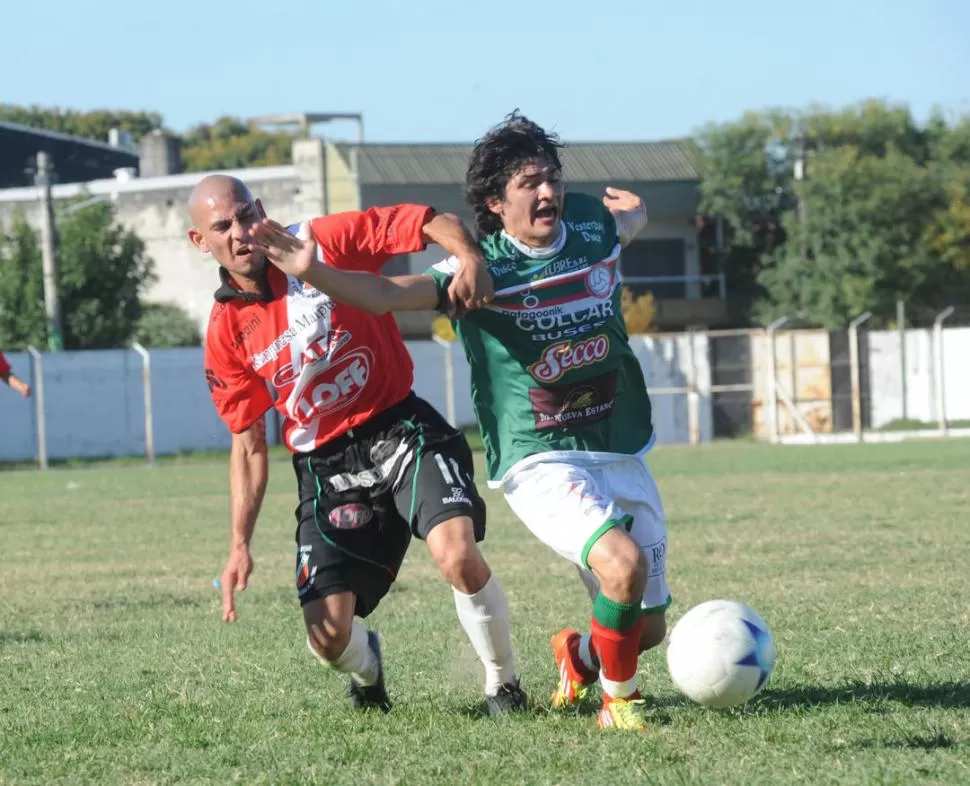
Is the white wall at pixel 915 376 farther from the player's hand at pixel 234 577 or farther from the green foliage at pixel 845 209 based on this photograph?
the player's hand at pixel 234 577

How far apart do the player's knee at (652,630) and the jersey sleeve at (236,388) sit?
1569mm

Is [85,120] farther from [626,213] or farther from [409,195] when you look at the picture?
[626,213]

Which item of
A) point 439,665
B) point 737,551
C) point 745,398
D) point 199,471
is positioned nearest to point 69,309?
point 199,471

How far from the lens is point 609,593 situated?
17.4 feet

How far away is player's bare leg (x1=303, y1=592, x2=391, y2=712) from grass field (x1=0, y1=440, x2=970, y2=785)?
115 millimetres

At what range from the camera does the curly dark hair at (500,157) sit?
18.2 ft

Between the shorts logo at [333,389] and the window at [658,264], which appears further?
the window at [658,264]

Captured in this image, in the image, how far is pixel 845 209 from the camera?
4328cm

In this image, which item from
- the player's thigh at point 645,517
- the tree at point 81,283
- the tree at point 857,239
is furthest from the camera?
the tree at point 857,239

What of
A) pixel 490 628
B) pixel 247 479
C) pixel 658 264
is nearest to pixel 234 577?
pixel 247 479

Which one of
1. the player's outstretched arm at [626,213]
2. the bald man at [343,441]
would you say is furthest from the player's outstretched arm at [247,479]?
the player's outstretched arm at [626,213]

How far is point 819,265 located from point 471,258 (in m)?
39.5

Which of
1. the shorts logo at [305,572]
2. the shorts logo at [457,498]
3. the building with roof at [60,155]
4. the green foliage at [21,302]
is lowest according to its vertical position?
the shorts logo at [305,572]

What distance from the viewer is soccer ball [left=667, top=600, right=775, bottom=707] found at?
17.4 feet
